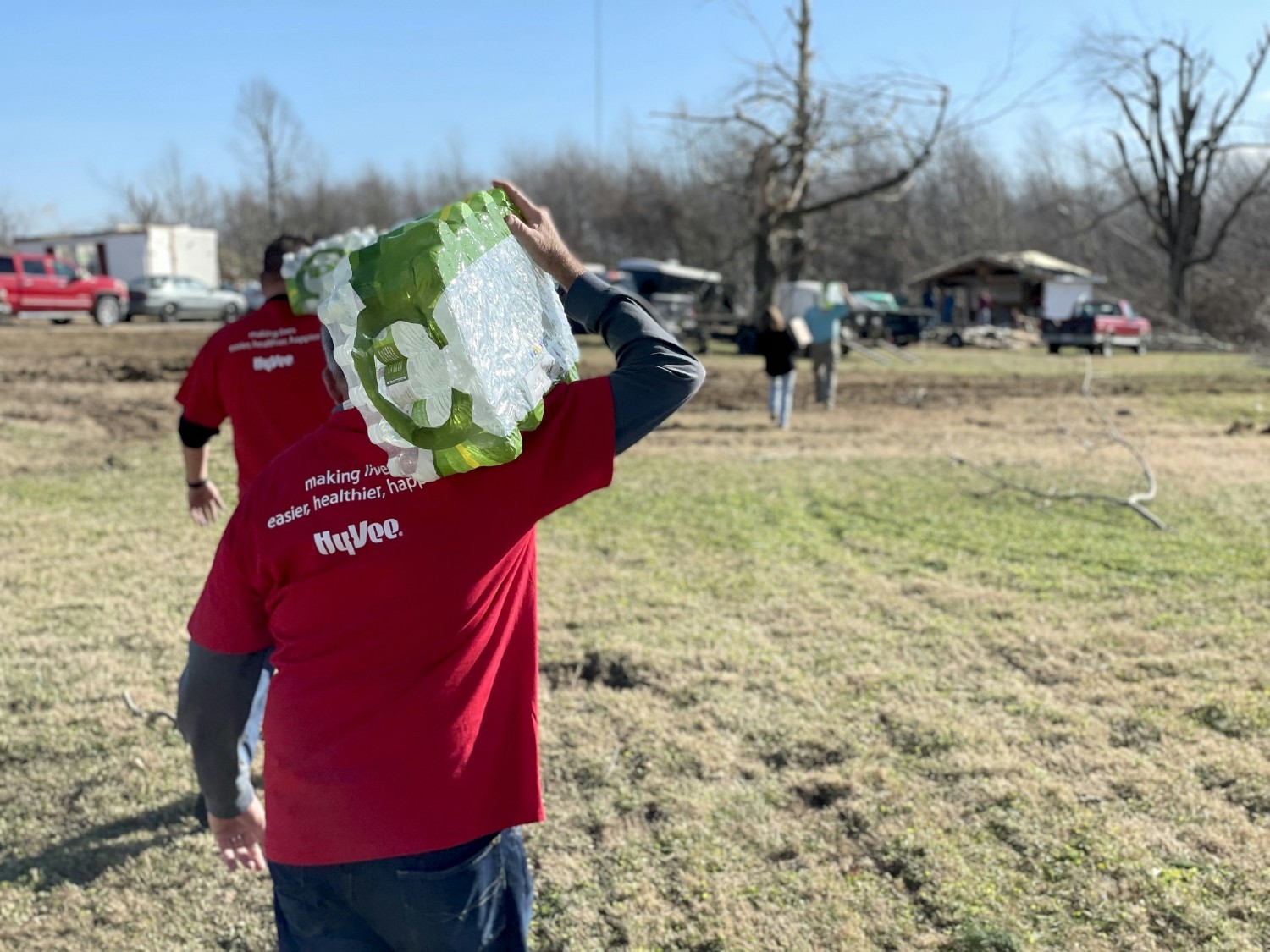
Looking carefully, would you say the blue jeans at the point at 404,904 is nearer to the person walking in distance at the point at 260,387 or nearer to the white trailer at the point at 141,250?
the person walking in distance at the point at 260,387

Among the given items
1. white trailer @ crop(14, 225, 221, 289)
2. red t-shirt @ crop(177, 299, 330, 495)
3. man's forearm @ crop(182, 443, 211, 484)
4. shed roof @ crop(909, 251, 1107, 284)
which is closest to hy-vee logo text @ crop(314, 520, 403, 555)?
red t-shirt @ crop(177, 299, 330, 495)

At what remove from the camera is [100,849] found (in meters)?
3.40

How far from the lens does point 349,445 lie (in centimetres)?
161

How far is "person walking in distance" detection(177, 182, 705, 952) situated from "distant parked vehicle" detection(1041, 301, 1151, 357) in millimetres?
32244

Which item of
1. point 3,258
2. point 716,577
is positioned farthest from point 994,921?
Result: point 3,258

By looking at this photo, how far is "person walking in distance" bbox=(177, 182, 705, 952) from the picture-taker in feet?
5.04

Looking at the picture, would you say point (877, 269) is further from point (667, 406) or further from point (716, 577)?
point (667, 406)

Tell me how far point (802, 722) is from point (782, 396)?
9.14 metres

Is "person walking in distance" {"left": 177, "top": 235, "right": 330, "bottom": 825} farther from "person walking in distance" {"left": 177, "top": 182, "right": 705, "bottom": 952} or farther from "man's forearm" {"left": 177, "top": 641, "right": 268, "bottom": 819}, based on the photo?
"person walking in distance" {"left": 177, "top": 182, "right": 705, "bottom": 952}

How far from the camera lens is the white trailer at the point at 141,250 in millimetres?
41250

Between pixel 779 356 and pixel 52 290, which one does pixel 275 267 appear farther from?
pixel 52 290

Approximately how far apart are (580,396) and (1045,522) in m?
7.14

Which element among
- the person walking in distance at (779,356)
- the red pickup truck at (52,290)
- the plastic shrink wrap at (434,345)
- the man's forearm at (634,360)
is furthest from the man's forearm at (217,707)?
the red pickup truck at (52,290)

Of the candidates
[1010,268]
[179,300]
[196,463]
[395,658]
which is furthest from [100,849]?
[1010,268]
